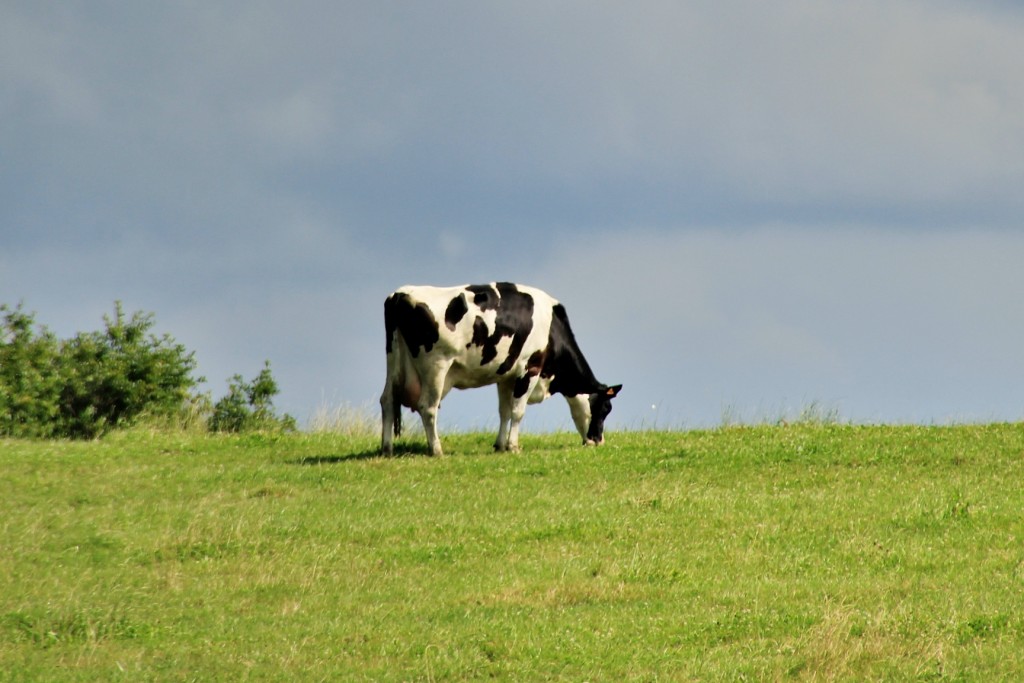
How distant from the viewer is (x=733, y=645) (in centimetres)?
1391

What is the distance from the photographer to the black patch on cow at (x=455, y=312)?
87.3 ft

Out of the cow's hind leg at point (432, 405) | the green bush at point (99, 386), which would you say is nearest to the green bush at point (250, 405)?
the green bush at point (99, 386)

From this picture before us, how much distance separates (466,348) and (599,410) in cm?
405

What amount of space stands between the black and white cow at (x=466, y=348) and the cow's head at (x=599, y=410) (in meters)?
0.04

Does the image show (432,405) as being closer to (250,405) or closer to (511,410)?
(511,410)

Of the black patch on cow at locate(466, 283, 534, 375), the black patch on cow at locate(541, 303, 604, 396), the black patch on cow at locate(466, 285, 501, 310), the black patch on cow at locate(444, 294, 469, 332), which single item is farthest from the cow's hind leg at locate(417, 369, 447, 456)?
the black patch on cow at locate(541, 303, 604, 396)

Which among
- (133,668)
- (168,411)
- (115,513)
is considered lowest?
(133,668)

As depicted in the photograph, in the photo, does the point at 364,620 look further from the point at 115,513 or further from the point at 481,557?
the point at 115,513

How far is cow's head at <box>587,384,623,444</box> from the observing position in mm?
29172

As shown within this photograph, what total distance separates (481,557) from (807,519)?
16.9ft

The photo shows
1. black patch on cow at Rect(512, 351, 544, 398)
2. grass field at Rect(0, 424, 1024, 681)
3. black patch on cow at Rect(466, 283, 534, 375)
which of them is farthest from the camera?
black patch on cow at Rect(512, 351, 544, 398)

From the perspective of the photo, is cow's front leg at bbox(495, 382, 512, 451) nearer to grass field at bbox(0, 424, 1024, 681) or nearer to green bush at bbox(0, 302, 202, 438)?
grass field at bbox(0, 424, 1024, 681)

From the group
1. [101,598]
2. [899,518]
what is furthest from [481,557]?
[899,518]

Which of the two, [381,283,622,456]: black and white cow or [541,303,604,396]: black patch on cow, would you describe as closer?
[381,283,622,456]: black and white cow
